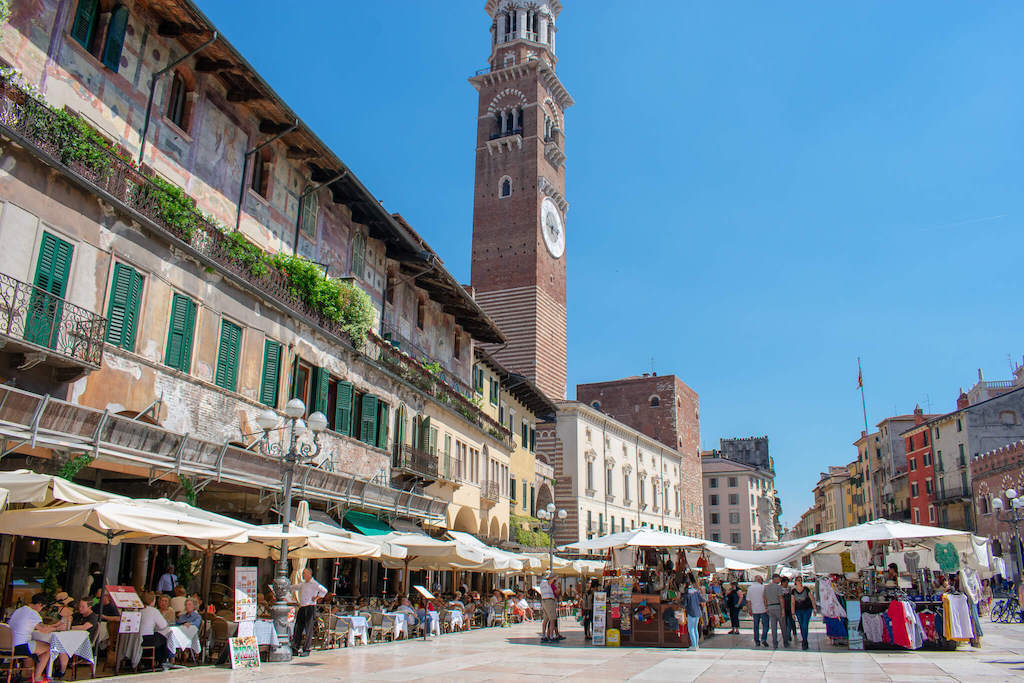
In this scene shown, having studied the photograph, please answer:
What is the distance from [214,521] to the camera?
11.6 meters

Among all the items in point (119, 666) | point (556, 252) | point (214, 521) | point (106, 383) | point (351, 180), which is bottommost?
point (119, 666)

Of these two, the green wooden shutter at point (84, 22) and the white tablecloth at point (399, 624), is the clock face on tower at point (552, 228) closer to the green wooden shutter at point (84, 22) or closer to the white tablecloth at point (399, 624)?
the white tablecloth at point (399, 624)

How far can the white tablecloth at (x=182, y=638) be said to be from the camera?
37.6 ft

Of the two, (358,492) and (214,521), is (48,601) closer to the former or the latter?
(214,521)

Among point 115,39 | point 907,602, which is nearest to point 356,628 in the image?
point 907,602

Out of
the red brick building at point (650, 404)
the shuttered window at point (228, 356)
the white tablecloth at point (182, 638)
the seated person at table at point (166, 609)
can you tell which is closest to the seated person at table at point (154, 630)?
the white tablecloth at point (182, 638)

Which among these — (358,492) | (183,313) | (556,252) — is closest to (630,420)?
(556,252)

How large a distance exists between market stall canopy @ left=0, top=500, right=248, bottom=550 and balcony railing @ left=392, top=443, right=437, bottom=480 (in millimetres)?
11985

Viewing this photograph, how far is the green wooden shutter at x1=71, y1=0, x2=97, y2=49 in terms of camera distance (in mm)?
13312

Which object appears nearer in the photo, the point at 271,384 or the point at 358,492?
the point at 271,384

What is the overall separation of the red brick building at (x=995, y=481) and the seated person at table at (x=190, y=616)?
3953cm

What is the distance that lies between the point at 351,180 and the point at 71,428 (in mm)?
10860

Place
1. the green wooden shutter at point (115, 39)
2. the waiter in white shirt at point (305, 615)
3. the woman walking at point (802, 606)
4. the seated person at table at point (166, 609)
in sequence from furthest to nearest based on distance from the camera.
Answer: the woman walking at point (802, 606), the waiter in white shirt at point (305, 615), the green wooden shutter at point (115, 39), the seated person at table at point (166, 609)

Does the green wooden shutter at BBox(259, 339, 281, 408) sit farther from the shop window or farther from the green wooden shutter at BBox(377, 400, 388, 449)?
the green wooden shutter at BBox(377, 400, 388, 449)
